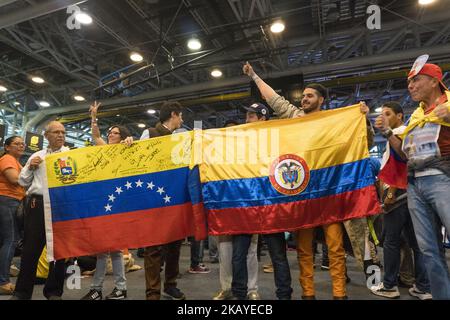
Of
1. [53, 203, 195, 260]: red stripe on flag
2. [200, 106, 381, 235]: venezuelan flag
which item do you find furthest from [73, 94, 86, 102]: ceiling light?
[200, 106, 381, 235]: venezuelan flag

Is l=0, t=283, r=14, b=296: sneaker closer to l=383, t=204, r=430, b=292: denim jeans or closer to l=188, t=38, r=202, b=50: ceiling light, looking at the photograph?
l=383, t=204, r=430, b=292: denim jeans

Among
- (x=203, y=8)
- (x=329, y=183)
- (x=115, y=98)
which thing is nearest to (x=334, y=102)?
(x=203, y=8)

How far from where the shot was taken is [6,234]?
3754 millimetres

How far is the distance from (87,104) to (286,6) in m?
7.67

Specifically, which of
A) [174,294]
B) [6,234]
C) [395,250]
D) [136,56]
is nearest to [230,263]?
[174,294]

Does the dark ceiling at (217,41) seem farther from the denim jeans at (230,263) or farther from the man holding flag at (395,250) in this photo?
the denim jeans at (230,263)

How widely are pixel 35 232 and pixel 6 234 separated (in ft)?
3.83

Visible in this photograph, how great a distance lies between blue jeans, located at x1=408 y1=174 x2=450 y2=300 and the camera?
2004 mm

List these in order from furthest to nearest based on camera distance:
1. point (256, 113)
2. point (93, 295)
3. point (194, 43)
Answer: point (194, 43)
point (256, 113)
point (93, 295)

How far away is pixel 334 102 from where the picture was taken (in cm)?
1243

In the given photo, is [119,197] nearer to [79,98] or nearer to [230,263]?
[230,263]

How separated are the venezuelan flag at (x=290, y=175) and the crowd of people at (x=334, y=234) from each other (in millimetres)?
124

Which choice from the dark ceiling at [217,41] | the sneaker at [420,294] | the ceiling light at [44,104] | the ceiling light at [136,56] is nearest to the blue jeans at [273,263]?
the sneaker at [420,294]
